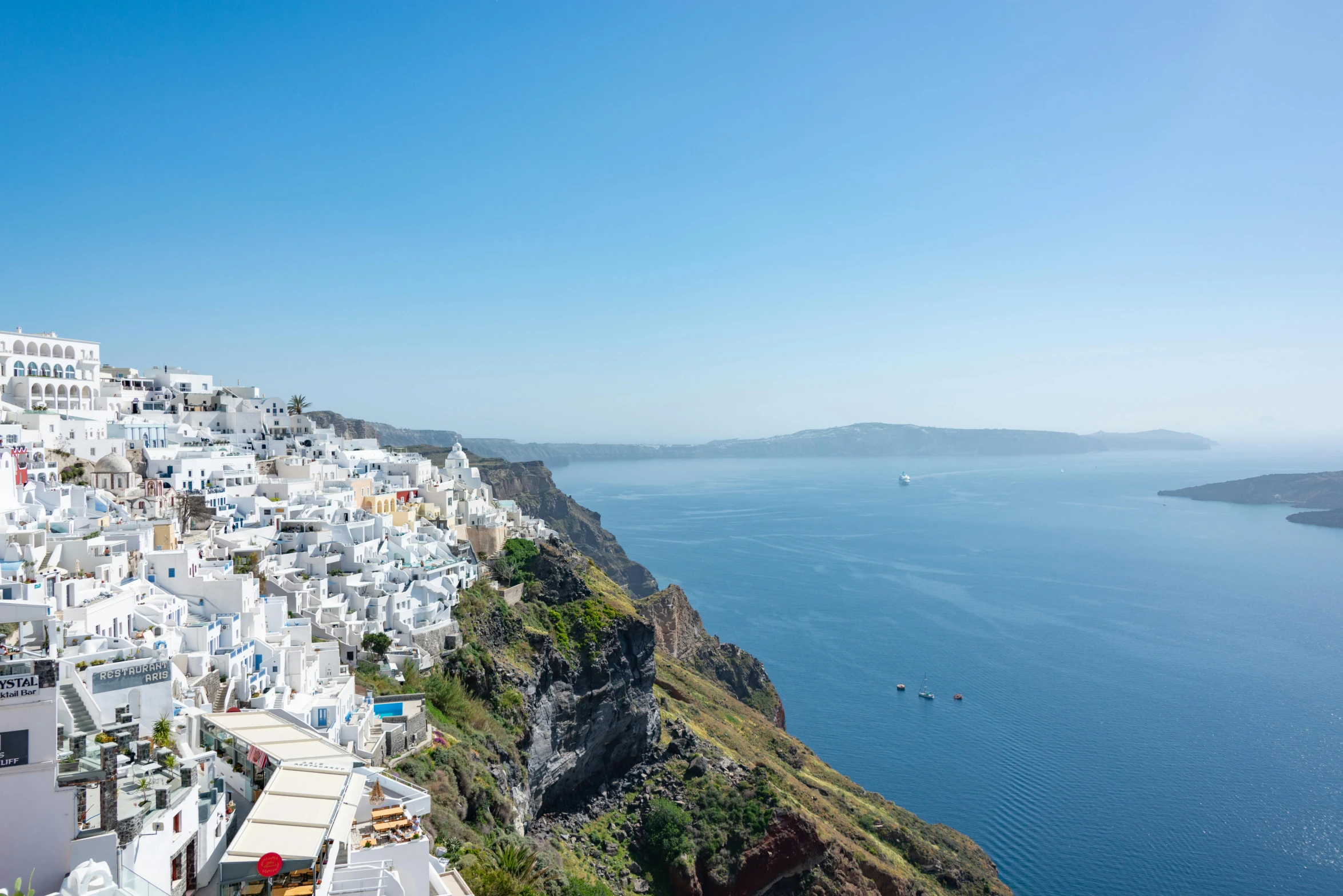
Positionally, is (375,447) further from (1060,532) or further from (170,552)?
(1060,532)

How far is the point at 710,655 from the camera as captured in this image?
58.6 m

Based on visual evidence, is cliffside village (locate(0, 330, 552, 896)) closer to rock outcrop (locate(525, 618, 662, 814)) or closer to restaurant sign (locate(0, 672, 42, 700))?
restaurant sign (locate(0, 672, 42, 700))

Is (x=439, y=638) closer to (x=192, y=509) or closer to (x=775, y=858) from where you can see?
(x=192, y=509)

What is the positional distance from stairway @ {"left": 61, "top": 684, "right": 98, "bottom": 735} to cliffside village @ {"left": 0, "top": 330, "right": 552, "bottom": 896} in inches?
1.5

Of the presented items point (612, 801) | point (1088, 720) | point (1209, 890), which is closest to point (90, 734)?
point (612, 801)

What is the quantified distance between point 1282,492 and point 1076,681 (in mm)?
140507

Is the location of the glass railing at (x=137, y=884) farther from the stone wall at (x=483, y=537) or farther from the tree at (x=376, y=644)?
the stone wall at (x=483, y=537)

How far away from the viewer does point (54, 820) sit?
8102 millimetres

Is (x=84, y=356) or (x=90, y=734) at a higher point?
(x=84, y=356)

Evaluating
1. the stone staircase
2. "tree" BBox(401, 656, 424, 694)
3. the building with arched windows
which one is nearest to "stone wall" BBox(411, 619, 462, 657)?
"tree" BBox(401, 656, 424, 694)

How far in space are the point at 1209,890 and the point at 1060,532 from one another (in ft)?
312

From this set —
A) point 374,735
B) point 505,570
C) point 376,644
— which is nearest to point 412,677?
point 376,644

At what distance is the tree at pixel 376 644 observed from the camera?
82.3 ft

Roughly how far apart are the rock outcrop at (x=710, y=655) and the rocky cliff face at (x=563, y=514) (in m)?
25.3
